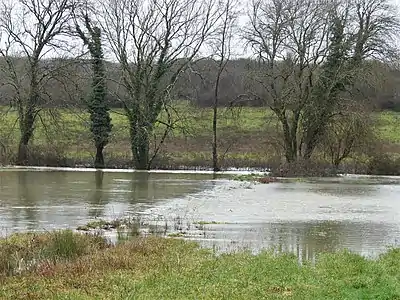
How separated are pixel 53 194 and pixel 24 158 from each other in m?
19.7

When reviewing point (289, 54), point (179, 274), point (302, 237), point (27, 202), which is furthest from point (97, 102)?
point (179, 274)

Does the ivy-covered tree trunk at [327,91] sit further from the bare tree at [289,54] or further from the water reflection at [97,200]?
the water reflection at [97,200]

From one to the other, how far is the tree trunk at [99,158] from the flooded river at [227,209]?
388 inches

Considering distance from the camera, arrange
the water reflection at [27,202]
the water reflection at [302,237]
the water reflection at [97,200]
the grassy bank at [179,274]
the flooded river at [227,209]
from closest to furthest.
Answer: the grassy bank at [179,274] < the water reflection at [302,237] < the flooded river at [227,209] < the water reflection at [27,202] < the water reflection at [97,200]

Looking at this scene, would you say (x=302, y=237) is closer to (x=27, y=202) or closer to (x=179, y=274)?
(x=179, y=274)

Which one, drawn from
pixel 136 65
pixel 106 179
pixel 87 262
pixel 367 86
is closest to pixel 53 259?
pixel 87 262

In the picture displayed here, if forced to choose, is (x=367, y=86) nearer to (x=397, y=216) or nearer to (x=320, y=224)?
(x=397, y=216)

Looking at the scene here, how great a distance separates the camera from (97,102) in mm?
44938

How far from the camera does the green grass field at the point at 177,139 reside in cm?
4325

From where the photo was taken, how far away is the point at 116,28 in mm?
42188

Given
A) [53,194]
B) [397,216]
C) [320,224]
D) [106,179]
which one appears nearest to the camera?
[320,224]

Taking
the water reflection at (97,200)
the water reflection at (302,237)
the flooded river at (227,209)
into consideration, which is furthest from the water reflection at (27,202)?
the water reflection at (302,237)

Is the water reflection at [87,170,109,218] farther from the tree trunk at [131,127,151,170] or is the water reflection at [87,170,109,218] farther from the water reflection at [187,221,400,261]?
the tree trunk at [131,127,151,170]

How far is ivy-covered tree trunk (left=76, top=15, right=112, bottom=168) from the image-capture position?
4388cm
